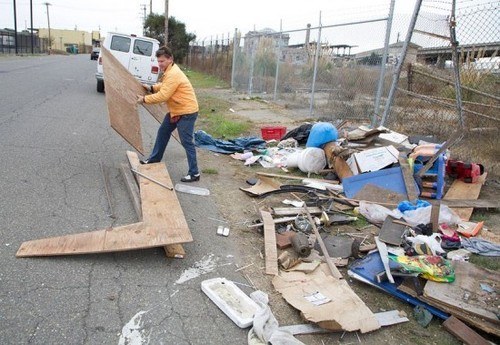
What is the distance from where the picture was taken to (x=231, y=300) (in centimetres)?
296

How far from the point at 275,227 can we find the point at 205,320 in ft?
5.83

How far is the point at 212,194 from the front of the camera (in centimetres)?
529

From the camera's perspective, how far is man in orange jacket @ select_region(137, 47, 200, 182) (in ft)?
17.4

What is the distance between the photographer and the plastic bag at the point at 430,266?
Answer: 324cm

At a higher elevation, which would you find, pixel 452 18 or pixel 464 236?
pixel 452 18

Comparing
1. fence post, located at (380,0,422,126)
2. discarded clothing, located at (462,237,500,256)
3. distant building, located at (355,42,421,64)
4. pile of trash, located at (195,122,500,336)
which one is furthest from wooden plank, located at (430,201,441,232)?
distant building, located at (355,42,421,64)

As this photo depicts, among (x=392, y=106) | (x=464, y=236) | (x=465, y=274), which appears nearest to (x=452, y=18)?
(x=392, y=106)

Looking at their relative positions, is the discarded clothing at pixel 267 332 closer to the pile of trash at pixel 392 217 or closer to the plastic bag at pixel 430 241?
the pile of trash at pixel 392 217

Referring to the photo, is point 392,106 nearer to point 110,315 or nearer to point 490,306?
point 490,306

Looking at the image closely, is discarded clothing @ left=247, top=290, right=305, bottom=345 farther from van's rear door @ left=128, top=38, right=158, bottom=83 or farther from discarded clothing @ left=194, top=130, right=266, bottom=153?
van's rear door @ left=128, top=38, right=158, bottom=83

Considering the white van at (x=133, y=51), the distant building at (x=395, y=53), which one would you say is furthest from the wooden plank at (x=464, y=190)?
the white van at (x=133, y=51)

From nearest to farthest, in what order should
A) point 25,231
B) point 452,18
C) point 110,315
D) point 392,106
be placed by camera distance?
1. point 110,315
2. point 25,231
3. point 452,18
4. point 392,106

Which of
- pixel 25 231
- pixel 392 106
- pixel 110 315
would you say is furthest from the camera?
pixel 392 106

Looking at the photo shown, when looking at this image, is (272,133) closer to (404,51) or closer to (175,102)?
(404,51)
